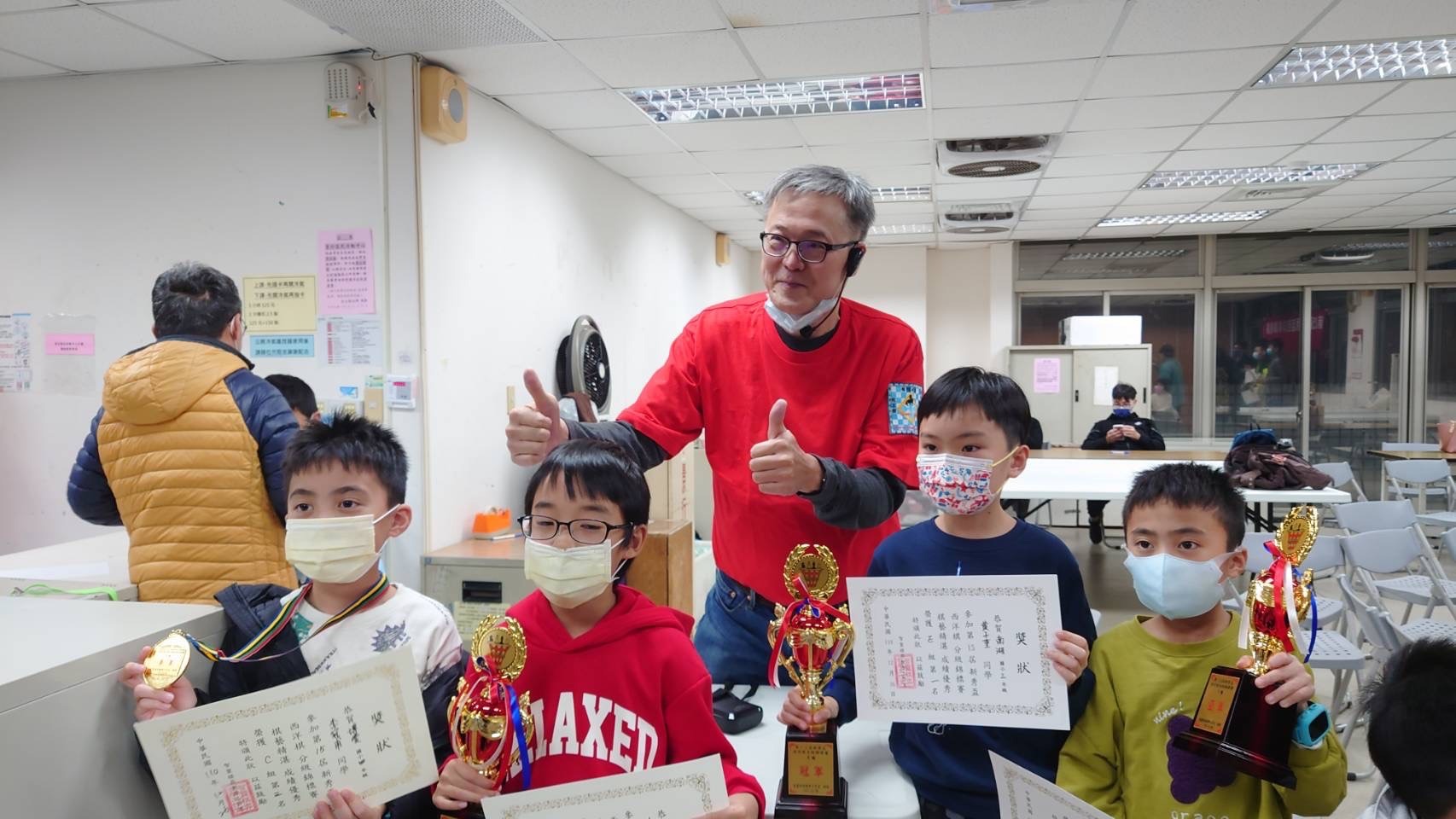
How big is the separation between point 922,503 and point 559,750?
3758 mm

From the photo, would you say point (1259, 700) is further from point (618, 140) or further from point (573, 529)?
point (618, 140)

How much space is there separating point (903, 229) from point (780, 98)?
12.2ft

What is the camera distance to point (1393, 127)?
4.45 meters

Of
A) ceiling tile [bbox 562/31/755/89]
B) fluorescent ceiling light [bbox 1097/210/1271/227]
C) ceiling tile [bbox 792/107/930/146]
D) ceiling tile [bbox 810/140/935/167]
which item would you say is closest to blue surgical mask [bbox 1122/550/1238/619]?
ceiling tile [bbox 562/31/755/89]

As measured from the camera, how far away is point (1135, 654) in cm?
127

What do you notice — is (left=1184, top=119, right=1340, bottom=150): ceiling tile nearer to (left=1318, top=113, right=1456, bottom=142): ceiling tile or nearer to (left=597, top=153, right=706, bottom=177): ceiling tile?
(left=1318, top=113, right=1456, bottom=142): ceiling tile

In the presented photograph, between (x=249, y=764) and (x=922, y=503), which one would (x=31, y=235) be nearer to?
(x=249, y=764)

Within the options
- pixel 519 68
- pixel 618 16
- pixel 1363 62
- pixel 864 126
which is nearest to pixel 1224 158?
pixel 1363 62

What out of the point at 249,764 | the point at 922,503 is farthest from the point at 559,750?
the point at 922,503

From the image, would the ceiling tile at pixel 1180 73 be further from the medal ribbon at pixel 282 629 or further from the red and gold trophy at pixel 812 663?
the medal ribbon at pixel 282 629

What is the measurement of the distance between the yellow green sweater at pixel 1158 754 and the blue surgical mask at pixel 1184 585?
0.06 m

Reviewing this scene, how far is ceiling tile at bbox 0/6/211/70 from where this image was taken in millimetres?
2850

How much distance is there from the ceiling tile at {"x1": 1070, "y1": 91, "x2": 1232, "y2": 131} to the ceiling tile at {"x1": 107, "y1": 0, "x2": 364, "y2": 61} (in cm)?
328

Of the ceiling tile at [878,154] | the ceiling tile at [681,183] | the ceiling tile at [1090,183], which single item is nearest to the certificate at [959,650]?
the ceiling tile at [878,154]
